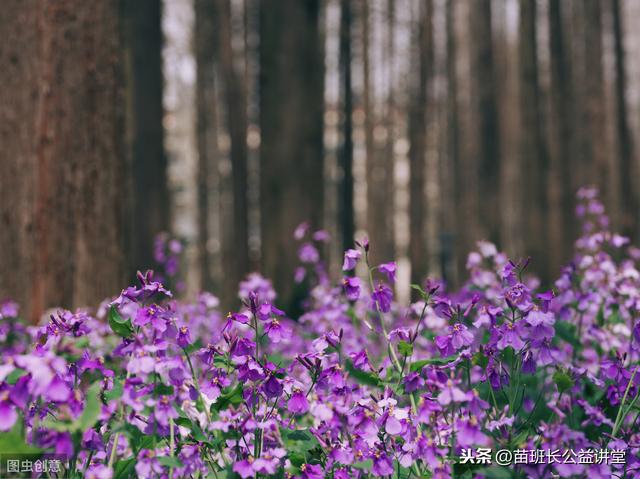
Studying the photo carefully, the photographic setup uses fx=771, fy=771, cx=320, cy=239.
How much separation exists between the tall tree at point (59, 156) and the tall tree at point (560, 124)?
5629 millimetres

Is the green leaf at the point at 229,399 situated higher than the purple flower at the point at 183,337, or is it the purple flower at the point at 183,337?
the purple flower at the point at 183,337

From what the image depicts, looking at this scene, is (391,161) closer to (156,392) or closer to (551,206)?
(551,206)

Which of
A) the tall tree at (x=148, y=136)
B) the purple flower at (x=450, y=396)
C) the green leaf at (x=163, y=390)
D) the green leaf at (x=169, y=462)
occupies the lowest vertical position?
the green leaf at (x=169, y=462)

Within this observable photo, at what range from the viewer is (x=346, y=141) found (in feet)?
20.9

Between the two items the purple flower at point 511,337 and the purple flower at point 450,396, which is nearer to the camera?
the purple flower at point 450,396

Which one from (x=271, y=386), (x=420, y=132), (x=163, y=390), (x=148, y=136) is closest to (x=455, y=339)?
(x=271, y=386)

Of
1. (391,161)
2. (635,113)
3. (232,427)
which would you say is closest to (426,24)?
(391,161)

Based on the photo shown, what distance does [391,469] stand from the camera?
1.71 metres

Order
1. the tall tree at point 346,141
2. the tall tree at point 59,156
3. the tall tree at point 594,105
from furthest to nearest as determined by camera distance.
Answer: the tall tree at point 594,105
the tall tree at point 346,141
the tall tree at point 59,156

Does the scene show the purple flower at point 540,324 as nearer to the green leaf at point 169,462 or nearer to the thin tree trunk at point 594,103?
the green leaf at point 169,462

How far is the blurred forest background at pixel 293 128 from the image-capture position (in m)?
3.33

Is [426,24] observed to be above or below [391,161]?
above

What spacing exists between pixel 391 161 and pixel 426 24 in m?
2.54

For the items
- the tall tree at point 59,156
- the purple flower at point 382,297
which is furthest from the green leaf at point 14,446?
the tall tree at point 59,156
